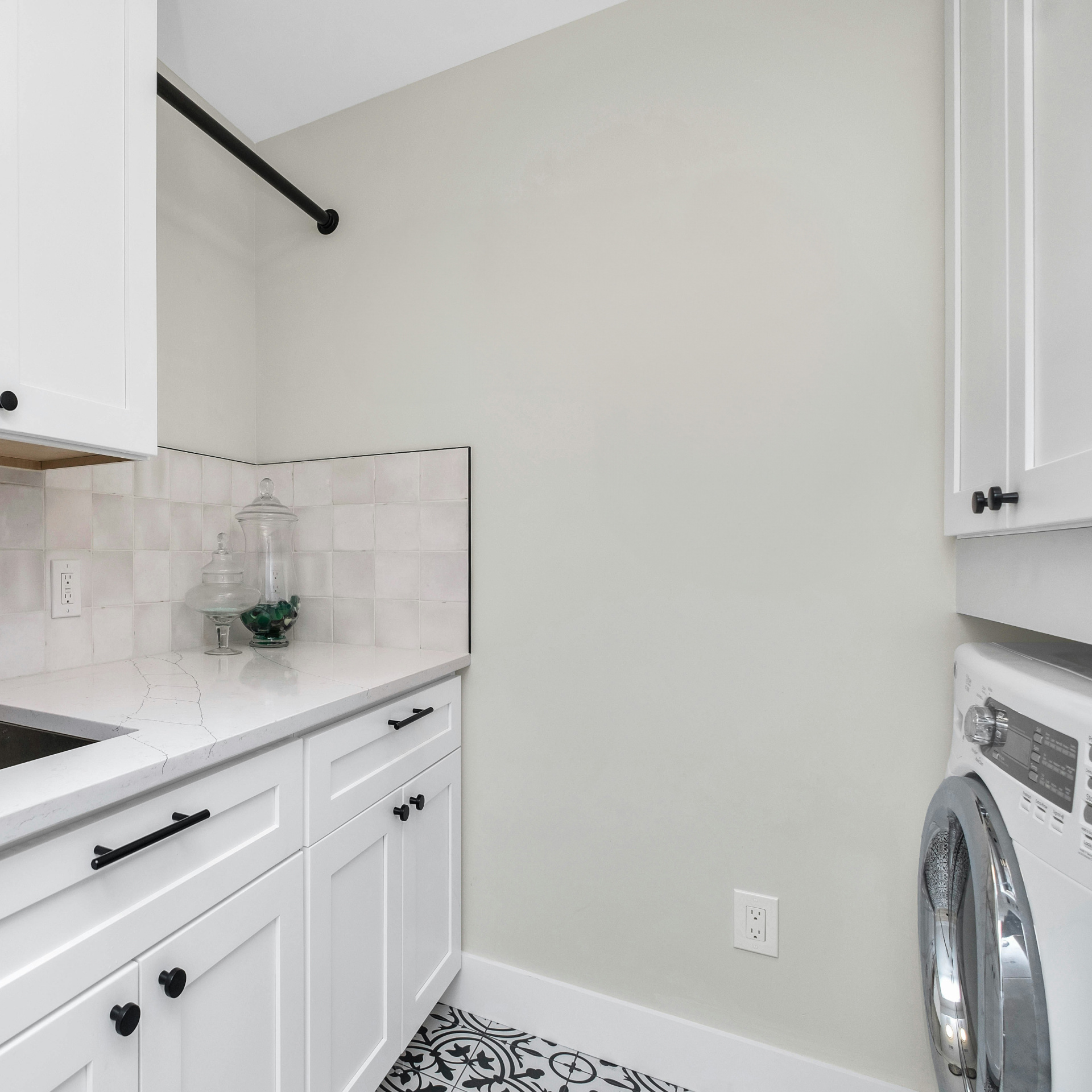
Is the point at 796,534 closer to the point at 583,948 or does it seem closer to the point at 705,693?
the point at 705,693

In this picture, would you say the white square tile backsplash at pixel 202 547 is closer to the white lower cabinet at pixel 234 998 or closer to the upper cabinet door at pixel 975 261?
the white lower cabinet at pixel 234 998

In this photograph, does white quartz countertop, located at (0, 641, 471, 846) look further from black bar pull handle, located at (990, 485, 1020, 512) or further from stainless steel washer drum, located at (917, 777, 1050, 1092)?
black bar pull handle, located at (990, 485, 1020, 512)

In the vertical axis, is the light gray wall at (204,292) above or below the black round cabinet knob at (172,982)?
above

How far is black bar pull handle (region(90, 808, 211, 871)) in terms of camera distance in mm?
717

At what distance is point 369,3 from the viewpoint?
1.47 meters

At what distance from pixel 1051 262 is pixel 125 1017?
4.86 ft

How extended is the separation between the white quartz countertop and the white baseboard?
81 cm

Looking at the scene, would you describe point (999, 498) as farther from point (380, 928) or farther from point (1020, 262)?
point (380, 928)

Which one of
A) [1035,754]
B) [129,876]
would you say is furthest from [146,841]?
[1035,754]

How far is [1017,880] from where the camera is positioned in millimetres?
687

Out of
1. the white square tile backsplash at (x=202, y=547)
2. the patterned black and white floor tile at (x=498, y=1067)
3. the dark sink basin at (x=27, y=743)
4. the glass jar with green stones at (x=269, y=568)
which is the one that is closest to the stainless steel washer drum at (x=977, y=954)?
the patterned black and white floor tile at (x=498, y=1067)

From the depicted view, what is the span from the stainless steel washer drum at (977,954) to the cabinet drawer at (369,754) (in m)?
0.98

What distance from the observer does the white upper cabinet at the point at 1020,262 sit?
0.73 m

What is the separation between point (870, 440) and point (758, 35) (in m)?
0.93
